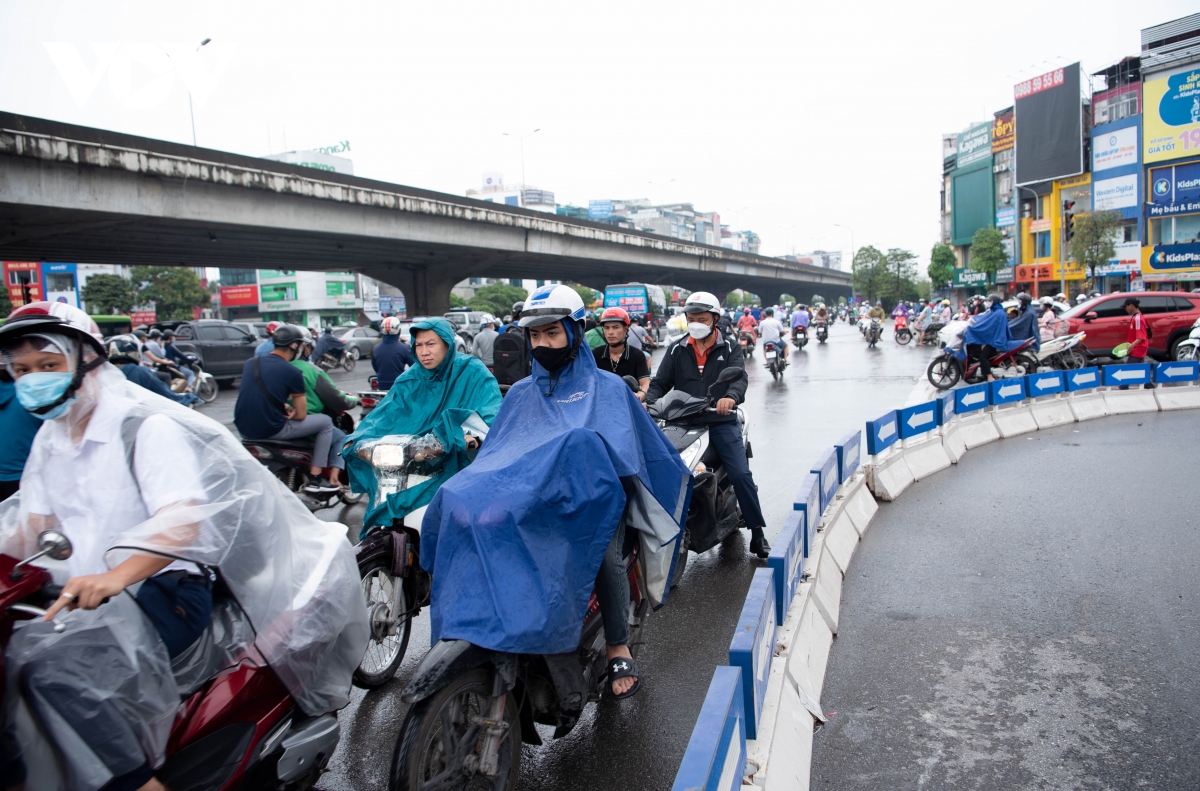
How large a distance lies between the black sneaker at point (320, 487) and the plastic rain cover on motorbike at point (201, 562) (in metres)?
3.81

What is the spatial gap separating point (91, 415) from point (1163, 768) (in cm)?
393

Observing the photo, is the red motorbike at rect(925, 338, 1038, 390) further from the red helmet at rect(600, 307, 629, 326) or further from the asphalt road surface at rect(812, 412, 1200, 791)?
the red helmet at rect(600, 307, 629, 326)

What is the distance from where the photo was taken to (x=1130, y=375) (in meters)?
11.6

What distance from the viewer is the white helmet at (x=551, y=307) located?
316 centimetres

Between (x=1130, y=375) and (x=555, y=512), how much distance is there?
12041mm

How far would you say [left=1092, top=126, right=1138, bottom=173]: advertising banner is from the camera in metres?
42.0

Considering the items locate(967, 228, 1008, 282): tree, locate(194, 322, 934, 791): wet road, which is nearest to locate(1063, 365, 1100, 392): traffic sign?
locate(194, 322, 934, 791): wet road

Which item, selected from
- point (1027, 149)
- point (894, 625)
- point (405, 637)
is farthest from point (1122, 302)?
point (1027, 149)

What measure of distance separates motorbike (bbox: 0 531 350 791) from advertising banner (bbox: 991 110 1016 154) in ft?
232

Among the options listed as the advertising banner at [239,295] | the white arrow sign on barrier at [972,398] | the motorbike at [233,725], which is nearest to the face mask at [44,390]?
the motorbike at [233,725]

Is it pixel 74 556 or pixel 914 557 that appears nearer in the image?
pixel 74 556

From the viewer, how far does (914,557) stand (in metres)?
5.45

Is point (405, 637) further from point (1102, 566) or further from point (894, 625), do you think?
point (1102, 566)

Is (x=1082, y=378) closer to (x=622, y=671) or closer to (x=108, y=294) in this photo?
(x=622, y=671)
